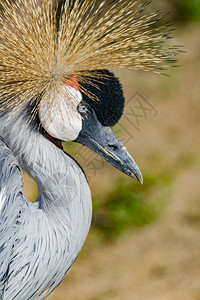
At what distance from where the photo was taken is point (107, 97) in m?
1.60

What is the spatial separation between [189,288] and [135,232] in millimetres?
494

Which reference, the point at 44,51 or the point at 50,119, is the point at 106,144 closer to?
the point at 50,119

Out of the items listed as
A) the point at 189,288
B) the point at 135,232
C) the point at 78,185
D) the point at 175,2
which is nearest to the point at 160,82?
the point at 175,2

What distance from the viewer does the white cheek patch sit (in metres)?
1.56

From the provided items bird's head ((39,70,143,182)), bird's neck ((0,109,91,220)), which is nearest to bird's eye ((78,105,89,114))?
bird's head ((39,70,143,182))

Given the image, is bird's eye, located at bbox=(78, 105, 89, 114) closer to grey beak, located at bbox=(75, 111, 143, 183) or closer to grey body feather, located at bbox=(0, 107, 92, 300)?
grey beak, located at bbox=(75, 111, 143, 183)

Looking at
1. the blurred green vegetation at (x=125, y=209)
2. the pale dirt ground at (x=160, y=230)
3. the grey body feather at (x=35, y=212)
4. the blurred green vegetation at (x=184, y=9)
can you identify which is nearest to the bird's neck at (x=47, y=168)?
the grey body feather at (x=35, y=212)

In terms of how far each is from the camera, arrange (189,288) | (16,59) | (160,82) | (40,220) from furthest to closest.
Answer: (160,82) → (189,288) → (40,220) → (16,59)

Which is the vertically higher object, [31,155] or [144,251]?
[31,155]

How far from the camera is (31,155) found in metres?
1.63

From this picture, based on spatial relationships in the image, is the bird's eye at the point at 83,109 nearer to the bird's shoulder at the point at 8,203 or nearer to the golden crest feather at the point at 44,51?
the golden crest feather at the point at 44,51

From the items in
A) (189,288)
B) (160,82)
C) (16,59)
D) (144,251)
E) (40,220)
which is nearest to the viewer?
(16,59)

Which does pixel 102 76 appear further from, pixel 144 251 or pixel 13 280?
pixel 144 251

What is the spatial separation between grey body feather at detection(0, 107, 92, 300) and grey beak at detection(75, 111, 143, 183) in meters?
0.09
